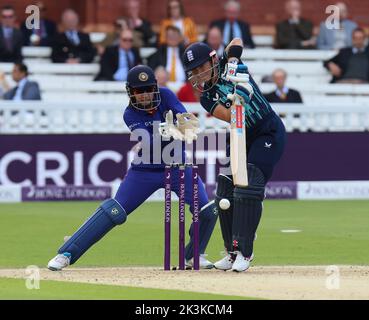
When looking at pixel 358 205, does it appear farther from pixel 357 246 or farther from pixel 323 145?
pixel 357 246

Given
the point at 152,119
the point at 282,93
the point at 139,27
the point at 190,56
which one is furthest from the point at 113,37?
the point at 190,56

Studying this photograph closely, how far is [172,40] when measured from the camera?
20.0 m

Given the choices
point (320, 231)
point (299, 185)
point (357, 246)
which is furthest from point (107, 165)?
point (357, 246)

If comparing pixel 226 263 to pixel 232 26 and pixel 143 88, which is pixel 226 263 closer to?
pixel 143 88

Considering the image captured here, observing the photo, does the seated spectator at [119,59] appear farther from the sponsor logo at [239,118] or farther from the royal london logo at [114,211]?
the sponsor logo at [239,118]

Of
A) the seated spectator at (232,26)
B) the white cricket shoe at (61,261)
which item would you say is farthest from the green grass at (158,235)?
the seated spectator at (232,26)

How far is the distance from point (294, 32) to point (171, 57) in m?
2.60

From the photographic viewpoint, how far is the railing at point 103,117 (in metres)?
18.2

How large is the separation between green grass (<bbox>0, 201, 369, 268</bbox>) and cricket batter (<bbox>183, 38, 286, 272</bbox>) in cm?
108

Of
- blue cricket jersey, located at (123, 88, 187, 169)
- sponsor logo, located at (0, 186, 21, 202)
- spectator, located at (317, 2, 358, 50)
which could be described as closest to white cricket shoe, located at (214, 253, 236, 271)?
blue cricket jersey, located at (123, 88, 187, 169)

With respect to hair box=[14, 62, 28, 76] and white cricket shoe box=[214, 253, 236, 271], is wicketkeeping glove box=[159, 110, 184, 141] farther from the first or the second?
hair box=[14, 62, 28, 76]

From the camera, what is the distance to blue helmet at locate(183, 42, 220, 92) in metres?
10.6

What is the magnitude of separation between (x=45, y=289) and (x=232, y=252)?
1.84 metres
